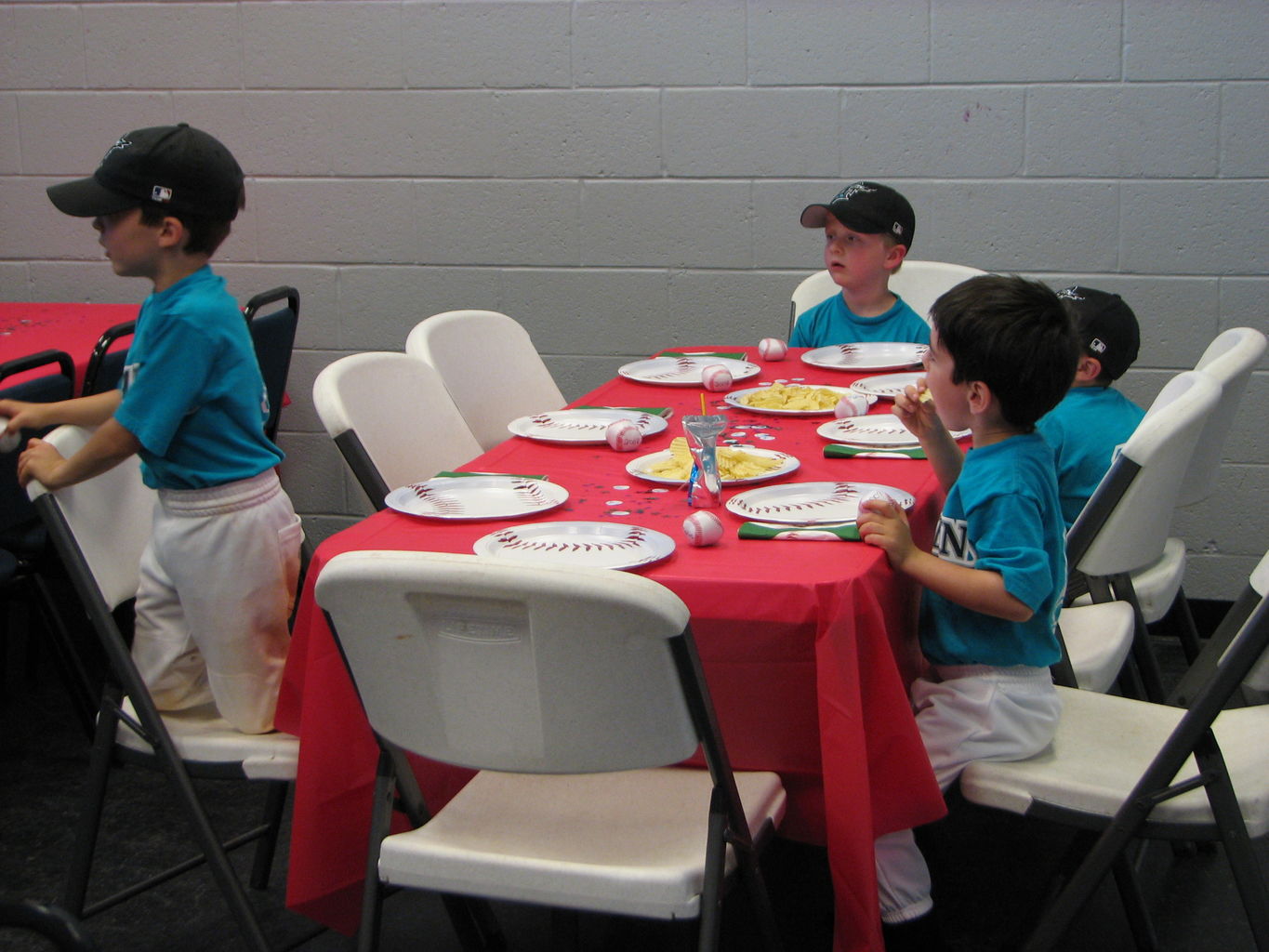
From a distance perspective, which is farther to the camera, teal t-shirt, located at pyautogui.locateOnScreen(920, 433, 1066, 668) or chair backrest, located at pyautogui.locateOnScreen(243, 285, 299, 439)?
chair backrest, located at pyautogui.locateOnScreen(243, 285, 299, 439)

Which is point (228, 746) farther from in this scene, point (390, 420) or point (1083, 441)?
point (1083, 441)

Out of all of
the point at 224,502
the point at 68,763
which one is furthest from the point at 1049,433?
the point at 68,763

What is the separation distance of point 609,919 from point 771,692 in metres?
0.79

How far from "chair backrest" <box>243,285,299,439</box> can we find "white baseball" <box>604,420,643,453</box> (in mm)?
1132

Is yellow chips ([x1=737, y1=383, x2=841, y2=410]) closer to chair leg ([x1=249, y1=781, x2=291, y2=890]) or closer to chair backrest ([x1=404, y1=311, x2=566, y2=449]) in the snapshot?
chair backrest ([x1=404, y1=311, x2=566, y2=449])

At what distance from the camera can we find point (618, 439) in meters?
2.20

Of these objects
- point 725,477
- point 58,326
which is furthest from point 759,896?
point 58,326

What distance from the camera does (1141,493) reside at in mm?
2043

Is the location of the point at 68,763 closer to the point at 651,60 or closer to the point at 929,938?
the point at 929,938

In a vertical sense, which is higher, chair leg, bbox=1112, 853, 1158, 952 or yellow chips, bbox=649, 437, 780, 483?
yellow chips, bbox=649, 437, 780, 483

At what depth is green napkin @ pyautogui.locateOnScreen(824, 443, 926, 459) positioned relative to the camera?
214 cm

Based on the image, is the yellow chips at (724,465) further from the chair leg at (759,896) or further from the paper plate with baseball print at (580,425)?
the chair leg at (759,896)

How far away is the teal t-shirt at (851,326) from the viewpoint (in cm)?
314

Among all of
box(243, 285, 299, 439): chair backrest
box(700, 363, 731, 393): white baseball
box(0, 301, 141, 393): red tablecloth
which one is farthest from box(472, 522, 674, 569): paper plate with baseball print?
box(0, 301, 141, 393): red tablecloth
